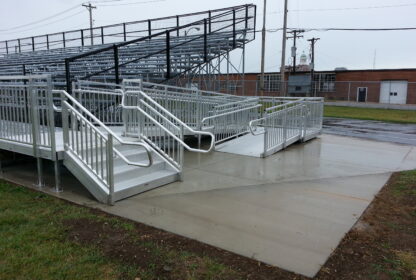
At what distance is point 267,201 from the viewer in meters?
5.06

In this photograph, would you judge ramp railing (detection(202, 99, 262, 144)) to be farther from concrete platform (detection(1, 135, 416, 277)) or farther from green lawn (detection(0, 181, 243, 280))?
green lawn (detection(0, 181, 243, 280))

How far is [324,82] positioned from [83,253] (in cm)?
3827

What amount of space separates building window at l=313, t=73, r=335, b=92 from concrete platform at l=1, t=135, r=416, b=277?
3088 cm

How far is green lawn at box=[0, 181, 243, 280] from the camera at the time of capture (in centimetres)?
305

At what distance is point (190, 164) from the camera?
7438 millimetres

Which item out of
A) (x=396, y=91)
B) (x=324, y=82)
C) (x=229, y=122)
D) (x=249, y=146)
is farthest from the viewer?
(x=324, y=82)

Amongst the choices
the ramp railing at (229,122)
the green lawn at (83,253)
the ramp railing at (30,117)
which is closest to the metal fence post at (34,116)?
the ramp railing at (30,117)

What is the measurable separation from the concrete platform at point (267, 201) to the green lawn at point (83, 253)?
0.41 m

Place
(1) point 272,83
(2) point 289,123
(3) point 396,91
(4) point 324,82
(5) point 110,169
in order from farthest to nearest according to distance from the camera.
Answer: (1) point 272,83 < (4) point 324,82 < (3) point 396,91 < (2) point 289,123 < (5) point 110,169

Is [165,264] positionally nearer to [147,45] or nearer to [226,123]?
[226,123]

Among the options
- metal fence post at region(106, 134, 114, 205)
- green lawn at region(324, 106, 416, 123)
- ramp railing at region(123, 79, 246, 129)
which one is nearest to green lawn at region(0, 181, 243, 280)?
metal fence post at region(106, 134, 114, 205)

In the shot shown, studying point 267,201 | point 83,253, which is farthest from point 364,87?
point 83,253

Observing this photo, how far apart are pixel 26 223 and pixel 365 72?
3778cm

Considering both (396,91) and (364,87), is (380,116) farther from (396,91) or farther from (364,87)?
(396,91)
